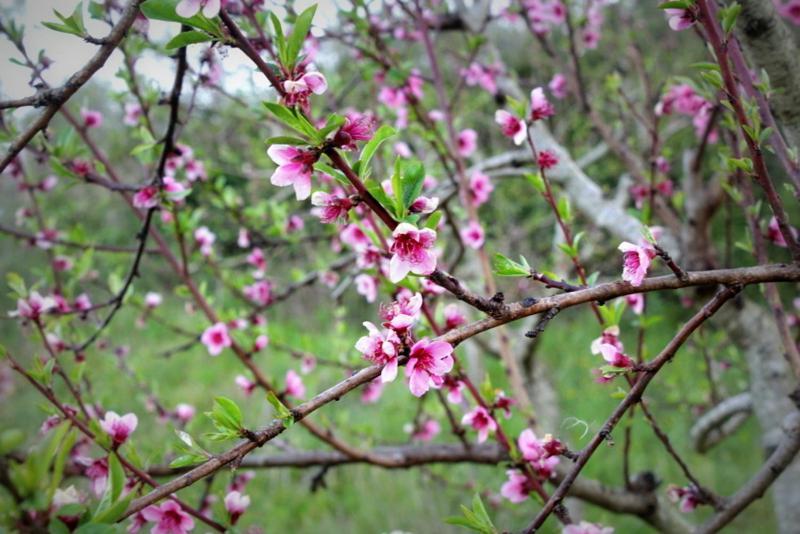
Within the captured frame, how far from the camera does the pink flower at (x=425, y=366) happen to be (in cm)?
69

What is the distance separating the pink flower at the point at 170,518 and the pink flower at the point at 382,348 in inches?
18.9

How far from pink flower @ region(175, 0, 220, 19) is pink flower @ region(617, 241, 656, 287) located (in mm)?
610

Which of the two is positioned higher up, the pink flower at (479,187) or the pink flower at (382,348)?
the pink flower at (479,187)

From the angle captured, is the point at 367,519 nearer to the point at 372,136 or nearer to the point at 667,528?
the point at 667,528

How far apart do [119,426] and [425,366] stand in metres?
0.67

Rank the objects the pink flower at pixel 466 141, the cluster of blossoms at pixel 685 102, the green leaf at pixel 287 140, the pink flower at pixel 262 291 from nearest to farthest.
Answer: the green leaf at pixel 287 140 → the cluster of blossoms at pixel 685 102 → the pink flower at pixel 466 141 → the pink flower at pixel 262 291

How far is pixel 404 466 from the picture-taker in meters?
1.44

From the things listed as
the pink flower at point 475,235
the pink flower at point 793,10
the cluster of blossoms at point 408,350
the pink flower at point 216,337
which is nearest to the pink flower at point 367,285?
the pink flower at point 475,235

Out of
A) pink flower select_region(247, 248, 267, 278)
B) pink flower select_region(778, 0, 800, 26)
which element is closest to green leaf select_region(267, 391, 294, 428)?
pink flower select_region(247, 248, 267, 278)

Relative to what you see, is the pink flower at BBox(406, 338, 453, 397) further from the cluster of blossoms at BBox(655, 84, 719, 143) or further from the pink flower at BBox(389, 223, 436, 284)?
the cluster of blossoms at BBox(655, 84, 719, 143)

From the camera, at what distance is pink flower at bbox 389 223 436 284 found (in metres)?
0.66

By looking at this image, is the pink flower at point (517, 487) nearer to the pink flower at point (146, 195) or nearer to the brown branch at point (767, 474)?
Result: the brown branch at point (767, 474)

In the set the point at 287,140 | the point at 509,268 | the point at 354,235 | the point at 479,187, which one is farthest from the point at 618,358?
the point at 479,187

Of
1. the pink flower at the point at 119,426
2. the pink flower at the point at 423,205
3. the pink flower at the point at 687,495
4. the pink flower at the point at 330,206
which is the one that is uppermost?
the pink flower at the point at 330,206
